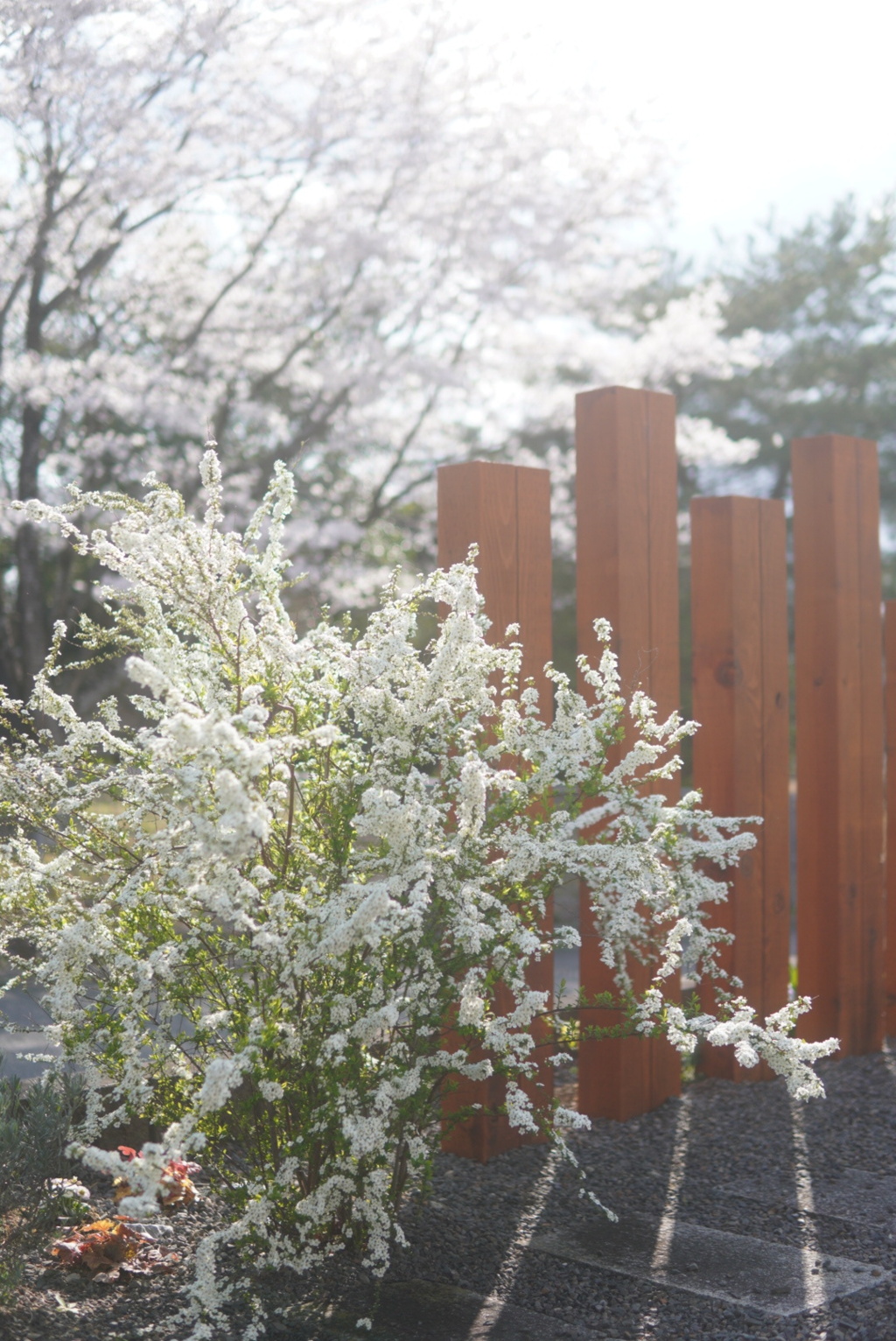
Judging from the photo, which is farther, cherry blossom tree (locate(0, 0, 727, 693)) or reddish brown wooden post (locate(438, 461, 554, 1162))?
cherry blossom tree (locate(0, 0, 727, 693))

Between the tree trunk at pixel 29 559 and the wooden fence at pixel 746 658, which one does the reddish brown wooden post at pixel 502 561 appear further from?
the tree trunk at pixel 29 559

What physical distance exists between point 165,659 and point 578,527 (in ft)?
4.95

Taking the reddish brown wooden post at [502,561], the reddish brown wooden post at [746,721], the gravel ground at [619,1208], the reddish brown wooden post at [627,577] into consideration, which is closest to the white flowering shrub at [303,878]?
the gravel ground at [619,1208]

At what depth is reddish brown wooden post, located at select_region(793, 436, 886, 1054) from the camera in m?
3.77

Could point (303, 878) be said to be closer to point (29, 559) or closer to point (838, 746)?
point (838, 746)

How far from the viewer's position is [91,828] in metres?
2.12

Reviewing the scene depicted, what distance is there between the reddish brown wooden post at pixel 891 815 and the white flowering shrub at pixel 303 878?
2343 mm

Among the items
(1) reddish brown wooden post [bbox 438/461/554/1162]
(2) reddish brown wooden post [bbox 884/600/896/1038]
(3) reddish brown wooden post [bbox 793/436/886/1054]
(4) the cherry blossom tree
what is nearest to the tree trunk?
(4) the cherry blossom tree

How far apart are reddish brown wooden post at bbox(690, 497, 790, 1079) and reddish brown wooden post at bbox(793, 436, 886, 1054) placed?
278mm

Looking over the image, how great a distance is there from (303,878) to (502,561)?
3.99ft

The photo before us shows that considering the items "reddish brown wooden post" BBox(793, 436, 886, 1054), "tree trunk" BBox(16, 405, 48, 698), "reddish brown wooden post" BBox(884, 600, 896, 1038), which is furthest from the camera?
"tree trunk" BBox(16, 405, 48, 698)

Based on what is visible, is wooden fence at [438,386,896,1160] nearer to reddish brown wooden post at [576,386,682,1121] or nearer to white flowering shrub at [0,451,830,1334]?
reddish brown wooden post at [576,386,682,1121]

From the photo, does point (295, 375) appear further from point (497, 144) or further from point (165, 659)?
point (165, 659)

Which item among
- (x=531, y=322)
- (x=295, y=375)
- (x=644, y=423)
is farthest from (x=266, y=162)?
(x=644, y=423)
